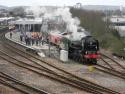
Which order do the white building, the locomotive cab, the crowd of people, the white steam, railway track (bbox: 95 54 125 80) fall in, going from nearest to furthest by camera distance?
1. railway track (bbox: 95 54 125 80)
2. the locomotive cab
3. the white steam
4. the crowd of people
5. the white building

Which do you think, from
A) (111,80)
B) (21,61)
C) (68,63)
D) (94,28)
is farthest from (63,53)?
(94,28)

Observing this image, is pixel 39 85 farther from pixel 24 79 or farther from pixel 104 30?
pixel 104 30

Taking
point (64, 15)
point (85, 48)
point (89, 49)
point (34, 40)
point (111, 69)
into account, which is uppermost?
point (64, 15)

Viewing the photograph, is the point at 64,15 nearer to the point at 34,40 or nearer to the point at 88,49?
the point at 34,40

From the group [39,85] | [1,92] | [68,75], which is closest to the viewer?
[1,92]

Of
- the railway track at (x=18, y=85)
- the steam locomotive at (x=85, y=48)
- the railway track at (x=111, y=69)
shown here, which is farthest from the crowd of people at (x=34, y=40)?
the railway track at (x=18, y=85)

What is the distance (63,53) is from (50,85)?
974 centimetres

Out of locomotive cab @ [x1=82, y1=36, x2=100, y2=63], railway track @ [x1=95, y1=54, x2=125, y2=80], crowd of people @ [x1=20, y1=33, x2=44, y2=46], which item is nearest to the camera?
railway track @ [x1=95, y1=54, x2=125, y2=80]

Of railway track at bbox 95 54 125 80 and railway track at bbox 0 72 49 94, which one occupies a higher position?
railway track at bbox 0 72 49 94

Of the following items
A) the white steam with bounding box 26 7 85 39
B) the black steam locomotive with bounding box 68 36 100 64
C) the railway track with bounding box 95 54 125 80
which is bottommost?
the railway track with bounding box 95 54 125 80

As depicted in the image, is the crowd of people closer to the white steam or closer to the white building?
the white steam

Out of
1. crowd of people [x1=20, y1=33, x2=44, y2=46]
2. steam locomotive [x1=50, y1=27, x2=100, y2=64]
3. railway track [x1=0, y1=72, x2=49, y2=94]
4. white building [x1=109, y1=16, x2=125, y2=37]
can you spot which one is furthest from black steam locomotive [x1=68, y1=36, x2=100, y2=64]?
white building [x1=109, y1=16, x2=125, y2=37]

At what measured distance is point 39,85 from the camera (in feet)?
68.3

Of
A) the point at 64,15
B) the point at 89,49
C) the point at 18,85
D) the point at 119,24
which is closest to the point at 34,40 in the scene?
the point at 64,15
